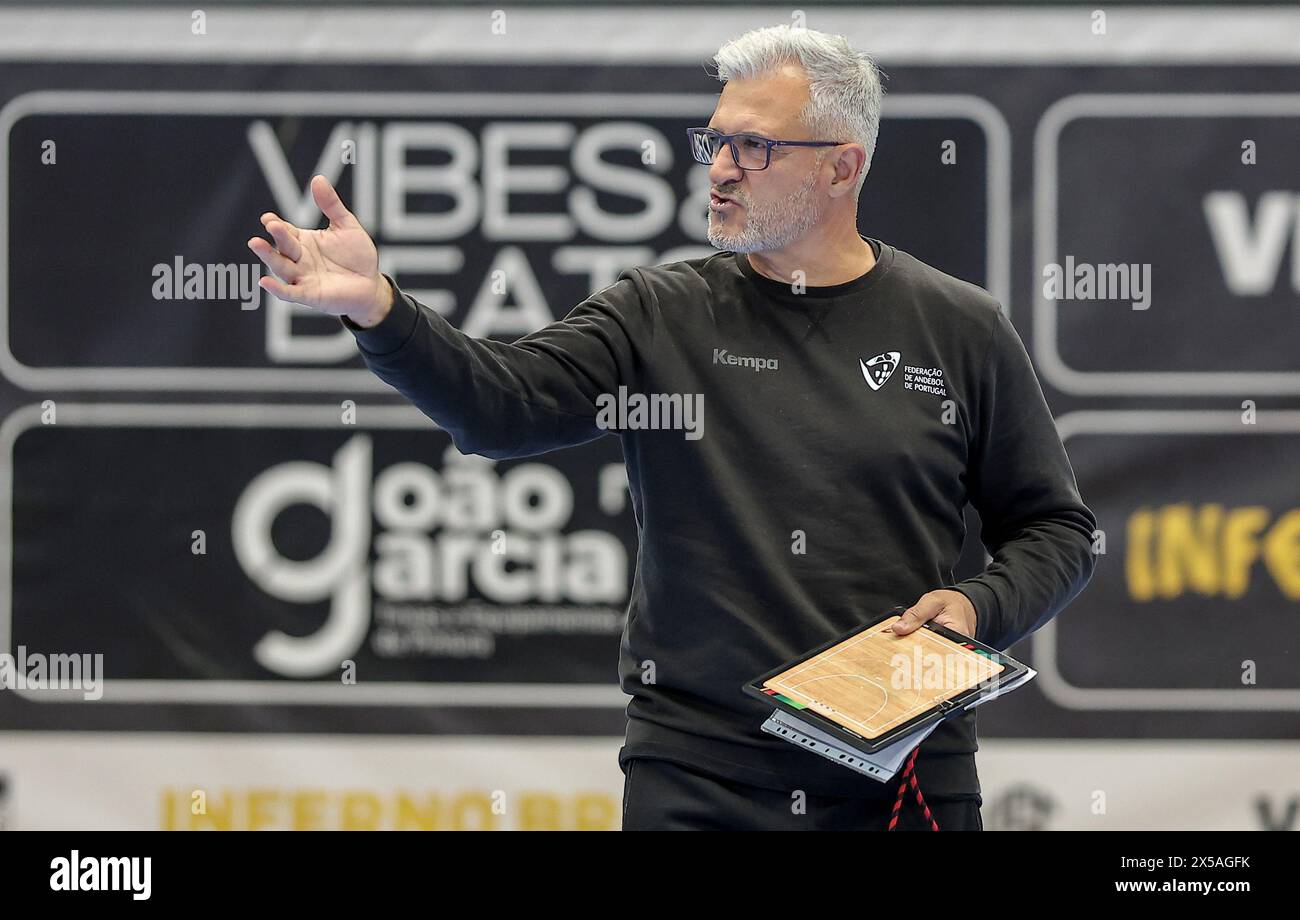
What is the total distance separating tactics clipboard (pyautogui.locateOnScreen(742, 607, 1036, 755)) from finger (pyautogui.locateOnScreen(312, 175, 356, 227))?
81 centimetres

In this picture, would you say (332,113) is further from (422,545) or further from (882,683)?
(882,683)

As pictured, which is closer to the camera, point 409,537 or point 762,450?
point 762,450

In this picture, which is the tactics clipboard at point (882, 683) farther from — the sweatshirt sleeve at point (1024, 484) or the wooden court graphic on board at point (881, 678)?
the sweatshirt sleeve at point (1024, 484)

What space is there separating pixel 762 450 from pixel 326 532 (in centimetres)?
166

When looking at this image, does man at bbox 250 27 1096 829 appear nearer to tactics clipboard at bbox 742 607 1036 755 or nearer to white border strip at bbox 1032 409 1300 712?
tactics clipboard at bbox 742 607 1036 755

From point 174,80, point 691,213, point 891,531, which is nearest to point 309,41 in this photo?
point 174,80

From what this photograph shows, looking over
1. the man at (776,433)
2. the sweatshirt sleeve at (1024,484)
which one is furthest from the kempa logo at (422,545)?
the sweatshirt sleeve at (1024,484)

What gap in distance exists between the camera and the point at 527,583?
3.33m

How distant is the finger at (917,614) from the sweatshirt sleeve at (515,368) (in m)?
0.51

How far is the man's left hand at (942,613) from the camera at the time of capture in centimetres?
186

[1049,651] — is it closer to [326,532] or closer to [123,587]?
[326,532]

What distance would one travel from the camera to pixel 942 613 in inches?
74.6

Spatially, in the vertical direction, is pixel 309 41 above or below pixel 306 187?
above

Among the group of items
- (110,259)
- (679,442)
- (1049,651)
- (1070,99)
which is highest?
(1070,99)
